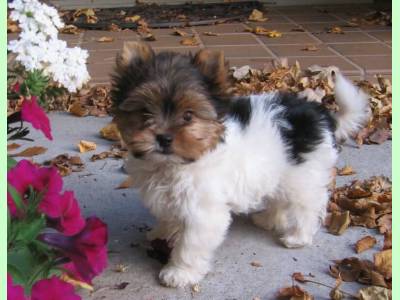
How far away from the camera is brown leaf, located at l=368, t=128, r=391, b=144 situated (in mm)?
4973

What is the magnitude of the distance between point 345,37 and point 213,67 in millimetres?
5796

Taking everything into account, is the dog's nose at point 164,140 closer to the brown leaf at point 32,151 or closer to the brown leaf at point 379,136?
the brown leaf at point 32,151

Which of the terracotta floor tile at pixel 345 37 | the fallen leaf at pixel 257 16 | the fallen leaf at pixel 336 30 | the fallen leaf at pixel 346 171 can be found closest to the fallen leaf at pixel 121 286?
the fallen leaf at pixel 346 171

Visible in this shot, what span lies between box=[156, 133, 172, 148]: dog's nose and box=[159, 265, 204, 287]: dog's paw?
2.41ft

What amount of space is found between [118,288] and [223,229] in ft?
2.02

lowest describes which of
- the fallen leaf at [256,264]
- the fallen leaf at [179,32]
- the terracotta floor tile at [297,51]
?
the fallen leaf at [256,264]

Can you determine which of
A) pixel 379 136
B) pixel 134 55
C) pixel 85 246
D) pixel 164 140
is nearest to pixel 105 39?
pixel 379 136

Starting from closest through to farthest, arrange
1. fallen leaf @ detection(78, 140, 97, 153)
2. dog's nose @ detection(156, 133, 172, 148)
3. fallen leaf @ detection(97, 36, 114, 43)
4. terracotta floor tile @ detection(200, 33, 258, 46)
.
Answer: dog's nose @ detection(156, 133, 172, 148) < fallen leaf @ detection(78, 140, 97, 153) < terracotta floor tile @ detection(200, 33, 258, 46) < fallen leaf @ detection(97, 36, 114, 43)

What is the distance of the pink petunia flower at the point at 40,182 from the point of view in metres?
2.08

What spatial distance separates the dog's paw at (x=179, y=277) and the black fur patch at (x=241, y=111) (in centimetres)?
83

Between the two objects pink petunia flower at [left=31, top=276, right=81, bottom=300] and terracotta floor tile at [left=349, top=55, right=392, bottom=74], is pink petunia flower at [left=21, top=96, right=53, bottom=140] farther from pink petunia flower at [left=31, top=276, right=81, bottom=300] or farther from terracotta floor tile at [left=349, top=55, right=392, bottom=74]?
terracotta floor tile at [left=349, top=55, right=392, bottom=74]

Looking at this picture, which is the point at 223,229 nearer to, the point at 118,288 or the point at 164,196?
the point at 164,196

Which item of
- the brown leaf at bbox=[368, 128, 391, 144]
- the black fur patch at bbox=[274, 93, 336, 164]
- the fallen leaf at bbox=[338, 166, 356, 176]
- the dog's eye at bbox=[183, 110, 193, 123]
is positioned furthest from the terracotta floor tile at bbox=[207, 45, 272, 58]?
the dog's eye at bbox=[183, 110, 193, 123]
